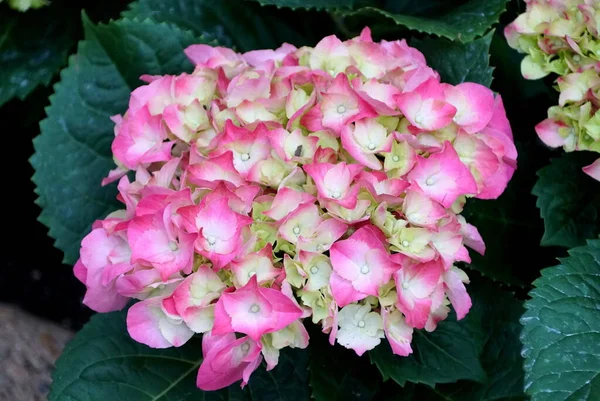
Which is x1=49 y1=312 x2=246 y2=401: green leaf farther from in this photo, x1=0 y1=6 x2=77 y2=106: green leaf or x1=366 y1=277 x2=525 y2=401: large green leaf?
x1=0 y1=6 x2=77 y2=106: green leaf

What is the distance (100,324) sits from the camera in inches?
44.2

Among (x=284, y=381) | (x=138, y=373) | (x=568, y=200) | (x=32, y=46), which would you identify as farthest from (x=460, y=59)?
(x=32, y=46)

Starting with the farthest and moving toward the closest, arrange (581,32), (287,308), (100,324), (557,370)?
(100,324)
(581,32)
(557,370)
(287,308)

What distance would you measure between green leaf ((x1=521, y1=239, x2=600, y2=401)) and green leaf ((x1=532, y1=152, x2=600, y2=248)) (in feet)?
0.27

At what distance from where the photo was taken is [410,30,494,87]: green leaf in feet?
3.56

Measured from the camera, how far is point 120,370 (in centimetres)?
105

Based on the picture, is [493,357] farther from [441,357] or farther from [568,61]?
[568,61]

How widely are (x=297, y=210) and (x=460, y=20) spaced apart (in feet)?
1.88

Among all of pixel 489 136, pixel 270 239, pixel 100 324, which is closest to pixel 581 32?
pixel 489 136

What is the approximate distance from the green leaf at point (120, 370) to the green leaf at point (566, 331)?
451mm

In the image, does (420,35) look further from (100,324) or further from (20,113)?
(20,113)

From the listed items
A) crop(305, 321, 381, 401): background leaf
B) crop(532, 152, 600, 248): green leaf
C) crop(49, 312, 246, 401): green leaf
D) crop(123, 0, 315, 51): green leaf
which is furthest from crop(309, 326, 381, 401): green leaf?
crop(123, 0, 315, 51): green leaf

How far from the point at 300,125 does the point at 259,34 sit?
534 millimetres

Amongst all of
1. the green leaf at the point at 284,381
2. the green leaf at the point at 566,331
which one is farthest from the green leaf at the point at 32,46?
the green leaf at the point at 566,331
